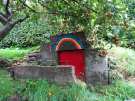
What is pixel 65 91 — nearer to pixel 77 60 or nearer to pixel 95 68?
pixel 95 68

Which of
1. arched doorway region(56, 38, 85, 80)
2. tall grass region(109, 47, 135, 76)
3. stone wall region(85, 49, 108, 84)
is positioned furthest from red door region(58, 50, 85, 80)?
tall grass region(109, 47, 135, 76)

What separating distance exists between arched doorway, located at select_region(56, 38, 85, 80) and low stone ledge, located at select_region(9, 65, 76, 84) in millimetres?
797

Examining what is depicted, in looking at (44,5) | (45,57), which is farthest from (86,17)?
(45,57)

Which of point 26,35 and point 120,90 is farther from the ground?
point 26,35

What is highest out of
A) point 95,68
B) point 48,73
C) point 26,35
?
point 26,35

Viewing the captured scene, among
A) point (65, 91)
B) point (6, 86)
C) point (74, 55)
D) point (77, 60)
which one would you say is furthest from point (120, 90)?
point (6, 86)

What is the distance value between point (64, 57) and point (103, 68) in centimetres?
135

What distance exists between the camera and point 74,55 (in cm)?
1124

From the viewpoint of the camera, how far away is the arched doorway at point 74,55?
1112 centimetres

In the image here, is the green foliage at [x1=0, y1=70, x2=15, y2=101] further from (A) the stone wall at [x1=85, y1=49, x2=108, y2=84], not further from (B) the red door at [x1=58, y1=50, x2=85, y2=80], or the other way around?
(A) the stone wall at [x1=85, y1=49, x2=108, y2=84]

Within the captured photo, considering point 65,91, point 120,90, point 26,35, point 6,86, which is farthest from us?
point 26,35

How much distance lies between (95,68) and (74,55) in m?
0.74

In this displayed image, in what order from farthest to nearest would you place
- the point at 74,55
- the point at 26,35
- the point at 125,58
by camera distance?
the point at 26,35
the point at 125,58
the point at 74,55

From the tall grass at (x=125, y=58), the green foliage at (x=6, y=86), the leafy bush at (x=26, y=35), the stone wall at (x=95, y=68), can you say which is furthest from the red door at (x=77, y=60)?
the leafy bush at (x=26, y=35)
